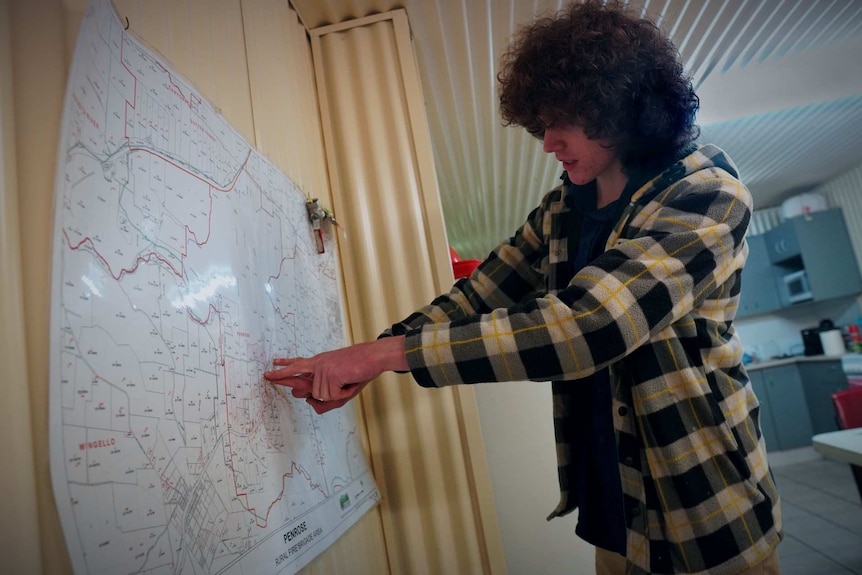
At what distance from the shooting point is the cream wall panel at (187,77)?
0.48 meters

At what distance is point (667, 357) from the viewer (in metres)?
0.90

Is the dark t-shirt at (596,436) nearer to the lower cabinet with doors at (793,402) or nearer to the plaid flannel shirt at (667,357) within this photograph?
the plaid flannel shirt at (667,357)

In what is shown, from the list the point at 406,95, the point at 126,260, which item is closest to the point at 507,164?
the point at 406,95

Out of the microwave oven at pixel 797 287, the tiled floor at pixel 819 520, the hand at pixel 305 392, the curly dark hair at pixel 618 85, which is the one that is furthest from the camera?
the microwave oven at pixel 797 287

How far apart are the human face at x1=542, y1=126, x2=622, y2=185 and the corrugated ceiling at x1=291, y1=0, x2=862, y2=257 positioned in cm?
95

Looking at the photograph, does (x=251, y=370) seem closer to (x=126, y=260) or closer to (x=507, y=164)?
(x=126, y=260)

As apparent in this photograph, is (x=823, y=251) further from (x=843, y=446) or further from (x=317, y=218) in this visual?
(x=317, y=218)

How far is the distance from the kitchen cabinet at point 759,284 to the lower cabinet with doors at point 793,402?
73 cm

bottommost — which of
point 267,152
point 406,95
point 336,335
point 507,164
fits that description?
point 336,335

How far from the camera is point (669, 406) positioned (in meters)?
0.89

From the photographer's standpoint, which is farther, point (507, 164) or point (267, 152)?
point (507, 164)

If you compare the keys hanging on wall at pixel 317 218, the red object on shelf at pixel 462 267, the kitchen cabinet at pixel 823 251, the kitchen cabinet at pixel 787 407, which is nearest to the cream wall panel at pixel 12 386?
the keys hanging on wall at pixel 317 218

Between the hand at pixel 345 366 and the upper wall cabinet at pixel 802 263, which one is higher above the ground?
the upper wall cabinet at pixel 802 263

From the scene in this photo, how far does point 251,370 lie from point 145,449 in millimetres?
282
